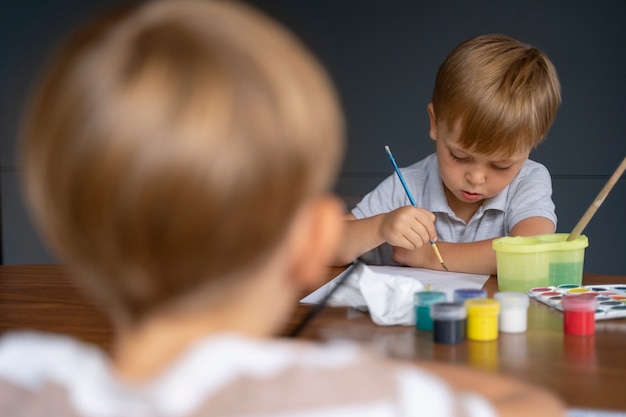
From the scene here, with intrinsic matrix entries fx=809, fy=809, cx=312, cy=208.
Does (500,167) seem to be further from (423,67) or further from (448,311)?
(423,67)

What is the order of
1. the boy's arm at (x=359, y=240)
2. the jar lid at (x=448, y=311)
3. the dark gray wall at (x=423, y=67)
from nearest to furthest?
1. the jar lid at (x=448, y=311)
2. the boy's arm at (x=359, y=240)
3. the dark gray wall at (x=423, y=67)

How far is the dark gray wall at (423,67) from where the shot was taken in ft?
9.75

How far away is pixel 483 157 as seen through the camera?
1.70 metres

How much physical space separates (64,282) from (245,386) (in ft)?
3.76

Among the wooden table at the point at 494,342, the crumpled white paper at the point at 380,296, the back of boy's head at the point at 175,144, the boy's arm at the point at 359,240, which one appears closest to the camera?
the back of boy's head at the point at 175,144

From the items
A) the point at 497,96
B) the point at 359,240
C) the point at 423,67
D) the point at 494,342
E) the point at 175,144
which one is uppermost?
the point at 423,67

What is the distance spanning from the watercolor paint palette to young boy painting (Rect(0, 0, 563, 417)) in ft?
2.41

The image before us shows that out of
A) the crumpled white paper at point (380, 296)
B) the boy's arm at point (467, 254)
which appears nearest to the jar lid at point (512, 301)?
the crumpled white paper at point (380, 296)

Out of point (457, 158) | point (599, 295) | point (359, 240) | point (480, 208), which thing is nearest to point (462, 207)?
point (480, 208)

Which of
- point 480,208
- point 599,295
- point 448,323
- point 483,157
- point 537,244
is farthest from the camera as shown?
point 480,208

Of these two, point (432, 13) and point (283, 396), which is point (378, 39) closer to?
point (432, 13)

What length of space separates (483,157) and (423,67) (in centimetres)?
151

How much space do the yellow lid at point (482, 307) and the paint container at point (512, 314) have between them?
0.06ft

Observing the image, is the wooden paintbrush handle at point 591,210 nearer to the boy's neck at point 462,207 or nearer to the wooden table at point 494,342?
the wooden table at point 494,342
